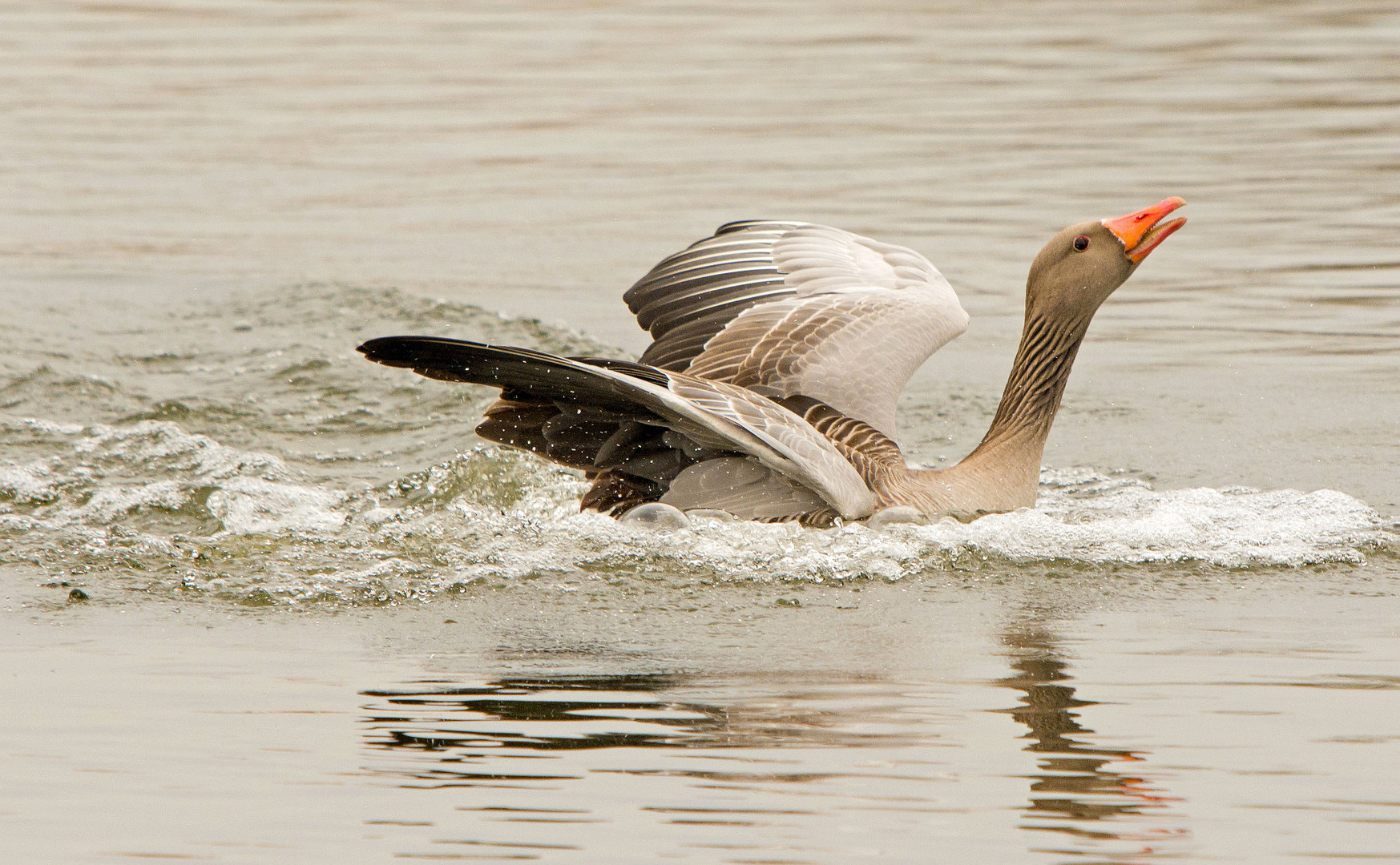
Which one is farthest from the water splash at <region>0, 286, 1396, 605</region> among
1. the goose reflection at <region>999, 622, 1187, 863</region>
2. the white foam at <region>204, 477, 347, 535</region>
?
the goose reflection at <region>999, 622, 1187, 863</region>

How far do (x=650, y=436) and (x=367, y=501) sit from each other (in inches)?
71.0

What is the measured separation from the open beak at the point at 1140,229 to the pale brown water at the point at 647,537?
1118mm

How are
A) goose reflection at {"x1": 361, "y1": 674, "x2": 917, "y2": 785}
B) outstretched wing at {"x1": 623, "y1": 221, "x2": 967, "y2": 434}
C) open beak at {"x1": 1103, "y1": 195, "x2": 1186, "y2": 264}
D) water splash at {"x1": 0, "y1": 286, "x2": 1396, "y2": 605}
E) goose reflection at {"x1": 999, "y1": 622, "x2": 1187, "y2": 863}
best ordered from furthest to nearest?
outstretched wing at {"x1": 623, "y1": 221, "x2": 967, "y2": 434} < open beak at {"x1": 1103, "y1": 195, "x2": 1186, "y2": 264} < water splash at {"x1": 0, "y1": 286, "x2": 1396, "y2": 605} < goose reflection at {"x1": 361, "y1": 674, "x2": 917, "y2": 785} < goose reflection at {"x1": 999, "y1": 622, "x2": 1187, "y2": 863}

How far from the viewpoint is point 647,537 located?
23.1 ft

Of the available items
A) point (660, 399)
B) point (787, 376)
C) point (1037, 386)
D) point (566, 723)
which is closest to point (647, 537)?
point (660, 399)

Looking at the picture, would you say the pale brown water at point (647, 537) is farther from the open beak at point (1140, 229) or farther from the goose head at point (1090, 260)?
the open beak at point (1140, 229)

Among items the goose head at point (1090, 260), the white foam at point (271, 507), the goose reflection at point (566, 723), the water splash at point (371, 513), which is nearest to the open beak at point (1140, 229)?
the goose head at point (1090, 260)

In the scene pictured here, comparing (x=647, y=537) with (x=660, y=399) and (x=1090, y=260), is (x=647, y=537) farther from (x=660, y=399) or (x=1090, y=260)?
(x=1090, y=260)

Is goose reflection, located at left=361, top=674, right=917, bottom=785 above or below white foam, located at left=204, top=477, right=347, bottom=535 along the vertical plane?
below

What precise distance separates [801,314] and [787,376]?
0.51 meters

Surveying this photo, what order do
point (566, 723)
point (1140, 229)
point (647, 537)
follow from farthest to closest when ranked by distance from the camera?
point (1140, 229) → point (647, 537) → point (566, 723)

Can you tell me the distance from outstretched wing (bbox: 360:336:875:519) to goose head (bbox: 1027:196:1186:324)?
139 cm

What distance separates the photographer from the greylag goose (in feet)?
21.5

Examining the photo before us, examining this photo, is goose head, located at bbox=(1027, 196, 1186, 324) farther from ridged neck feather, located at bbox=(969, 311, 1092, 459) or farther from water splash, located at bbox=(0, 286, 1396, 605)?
water splash, located at bbox=(0, 286, 1396, 605)
